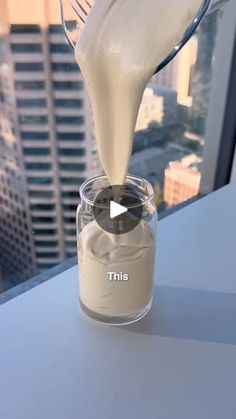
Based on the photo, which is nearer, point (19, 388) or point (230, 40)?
point (19, 388)

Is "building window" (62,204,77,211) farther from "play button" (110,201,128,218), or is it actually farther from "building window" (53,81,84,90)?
"play button" (110,201,128,218)

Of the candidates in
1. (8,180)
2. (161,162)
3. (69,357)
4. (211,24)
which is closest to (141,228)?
(69,357)

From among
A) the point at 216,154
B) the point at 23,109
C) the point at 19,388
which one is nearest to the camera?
the point at 19,388

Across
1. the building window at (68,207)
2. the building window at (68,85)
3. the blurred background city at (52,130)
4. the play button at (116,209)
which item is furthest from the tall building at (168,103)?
the play button at (116,209)

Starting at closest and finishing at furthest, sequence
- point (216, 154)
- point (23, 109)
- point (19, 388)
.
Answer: point (19, 388)
point (23, 109)
point (216, 154)

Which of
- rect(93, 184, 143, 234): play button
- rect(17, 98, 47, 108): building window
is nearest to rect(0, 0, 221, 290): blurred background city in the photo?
rect(17, 98, 47, 108): building window

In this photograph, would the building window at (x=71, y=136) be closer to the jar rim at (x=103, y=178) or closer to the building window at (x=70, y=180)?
the building window at (x=70, y=180)

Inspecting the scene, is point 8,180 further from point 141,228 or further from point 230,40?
point 230,40

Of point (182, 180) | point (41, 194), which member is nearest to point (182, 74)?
point (182, 180)
